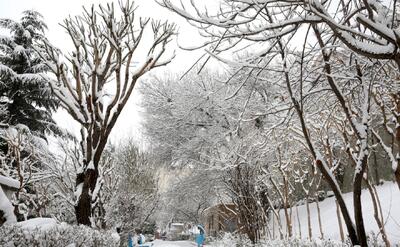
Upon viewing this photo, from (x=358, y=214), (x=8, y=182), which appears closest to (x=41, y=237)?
(x=8, y=182)

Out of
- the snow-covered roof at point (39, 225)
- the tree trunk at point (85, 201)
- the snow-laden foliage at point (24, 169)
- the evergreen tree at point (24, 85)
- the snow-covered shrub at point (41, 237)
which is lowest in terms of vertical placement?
the snow-covered shrub at point (41, 237)

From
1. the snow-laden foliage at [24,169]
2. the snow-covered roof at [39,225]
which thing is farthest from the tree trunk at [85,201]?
the snow-covered roof at [39,225]

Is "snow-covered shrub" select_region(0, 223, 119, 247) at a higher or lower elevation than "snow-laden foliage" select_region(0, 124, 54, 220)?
lower

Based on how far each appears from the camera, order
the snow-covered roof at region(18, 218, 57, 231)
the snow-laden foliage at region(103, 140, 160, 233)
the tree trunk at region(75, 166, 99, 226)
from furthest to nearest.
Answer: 1. the snow-laden foliage at region(103, 140, 160, 233)
2. the tree trunk at region(75, 166, 99, 226)
3. the snow-covered roof at region(18, 218, 57, 231)

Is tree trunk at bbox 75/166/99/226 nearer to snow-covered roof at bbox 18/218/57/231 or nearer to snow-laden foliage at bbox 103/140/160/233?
snow-covered roof at bbox 18/218/57/231

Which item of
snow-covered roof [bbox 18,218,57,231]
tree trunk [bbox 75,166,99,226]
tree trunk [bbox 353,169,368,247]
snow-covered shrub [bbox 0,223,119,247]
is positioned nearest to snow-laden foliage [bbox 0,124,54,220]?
tree trunk [bbox 75,166,99,226]

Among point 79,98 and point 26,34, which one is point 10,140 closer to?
point 79,98

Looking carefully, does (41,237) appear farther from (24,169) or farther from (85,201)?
(24,169)

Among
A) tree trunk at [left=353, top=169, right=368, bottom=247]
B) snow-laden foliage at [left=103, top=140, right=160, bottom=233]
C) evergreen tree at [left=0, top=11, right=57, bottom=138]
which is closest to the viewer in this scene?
tree trunk at [left=353, top=169, right=368, bottom=247]

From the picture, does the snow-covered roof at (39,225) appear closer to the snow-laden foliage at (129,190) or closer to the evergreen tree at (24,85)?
the snow-laden foliage at (129,190)

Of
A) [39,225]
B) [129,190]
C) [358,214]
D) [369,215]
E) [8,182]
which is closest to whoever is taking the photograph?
[358,214]

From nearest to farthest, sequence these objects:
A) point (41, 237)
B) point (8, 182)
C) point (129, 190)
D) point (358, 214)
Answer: point (41, 237)
point (358, 214)
point (8, 182)
point (129, 190)

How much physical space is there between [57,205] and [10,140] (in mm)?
7485

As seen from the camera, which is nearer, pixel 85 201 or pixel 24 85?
pixel 85 201
